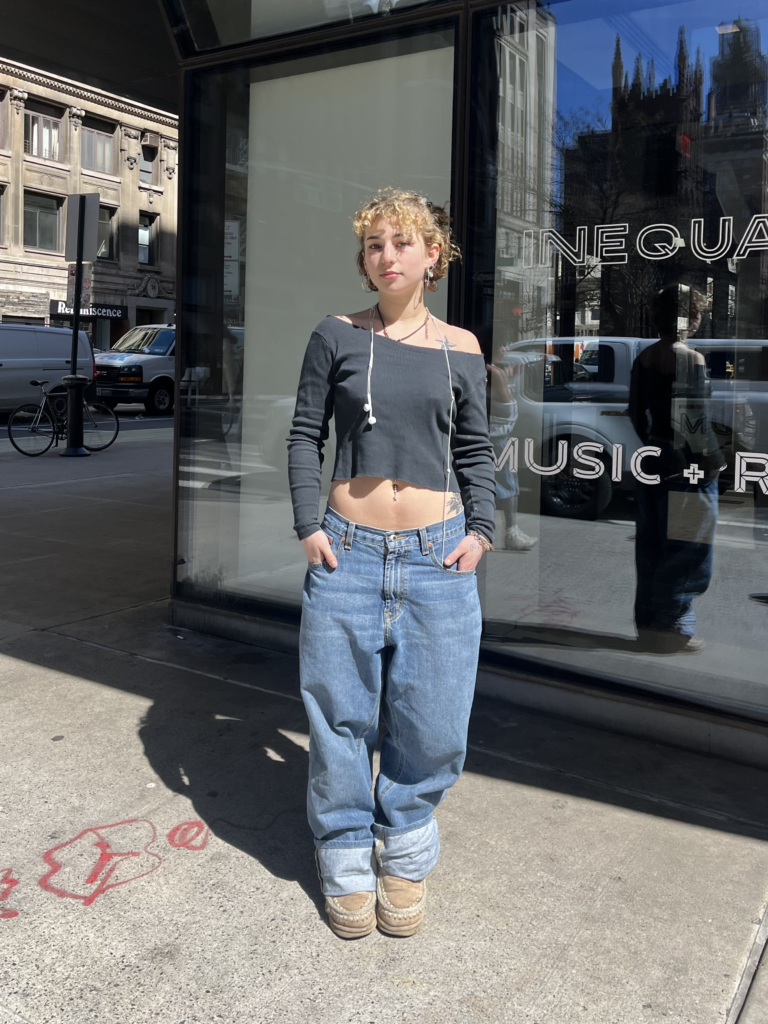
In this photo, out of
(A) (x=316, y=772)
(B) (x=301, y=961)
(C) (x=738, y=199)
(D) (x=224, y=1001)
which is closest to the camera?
(D) (x=224, y=1001)

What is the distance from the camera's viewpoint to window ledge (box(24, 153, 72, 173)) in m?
40.2

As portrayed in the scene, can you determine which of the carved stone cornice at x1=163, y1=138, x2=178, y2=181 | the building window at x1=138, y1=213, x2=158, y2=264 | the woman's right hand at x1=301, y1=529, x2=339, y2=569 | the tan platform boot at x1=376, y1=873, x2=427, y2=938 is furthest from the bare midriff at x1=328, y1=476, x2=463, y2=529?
the carved stone cornice at x1=163, y1=138, x2=178, y2=181

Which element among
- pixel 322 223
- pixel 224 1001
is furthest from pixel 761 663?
pixel 322 223

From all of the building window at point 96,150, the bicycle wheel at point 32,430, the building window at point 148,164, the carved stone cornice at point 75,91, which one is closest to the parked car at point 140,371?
the bicycle wheel at point 32,430

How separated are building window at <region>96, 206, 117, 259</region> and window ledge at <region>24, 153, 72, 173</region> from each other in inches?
86.8

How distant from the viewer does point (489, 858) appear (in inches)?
126

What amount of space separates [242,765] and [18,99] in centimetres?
4165

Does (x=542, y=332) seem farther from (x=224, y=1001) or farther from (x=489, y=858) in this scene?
(x=224, y=1001)

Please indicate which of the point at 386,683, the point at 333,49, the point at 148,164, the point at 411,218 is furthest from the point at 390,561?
the point at 148,164

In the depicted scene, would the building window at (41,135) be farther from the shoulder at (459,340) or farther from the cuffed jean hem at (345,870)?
the cuffed jean hem at (345,870)

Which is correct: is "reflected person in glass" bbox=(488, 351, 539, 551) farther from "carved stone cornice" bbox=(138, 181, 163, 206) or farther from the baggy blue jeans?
"carved stone cornice" bbox=(138, 181, 163, 206)

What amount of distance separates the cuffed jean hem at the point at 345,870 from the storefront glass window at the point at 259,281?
98.5 inches

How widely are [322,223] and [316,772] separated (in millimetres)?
3138

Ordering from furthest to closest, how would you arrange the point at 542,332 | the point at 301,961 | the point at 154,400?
1. the point at 154,400
2. the point at 542,332
3. the point at 301,961
